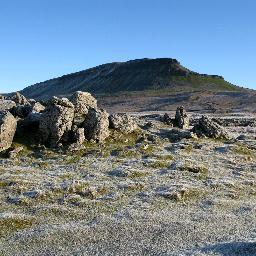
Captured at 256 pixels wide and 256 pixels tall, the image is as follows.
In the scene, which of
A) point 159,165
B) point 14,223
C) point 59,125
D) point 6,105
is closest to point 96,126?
point 59,125

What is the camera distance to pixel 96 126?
209 feet

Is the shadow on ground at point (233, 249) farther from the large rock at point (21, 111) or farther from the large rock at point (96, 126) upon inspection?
the large rock at point (21, 111)

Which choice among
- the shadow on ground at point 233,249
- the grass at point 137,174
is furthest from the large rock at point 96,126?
the shadow on ground at point 233,249

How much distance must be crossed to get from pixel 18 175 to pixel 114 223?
15.2 metres

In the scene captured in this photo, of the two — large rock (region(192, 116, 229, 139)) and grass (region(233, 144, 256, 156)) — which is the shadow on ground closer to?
grass (region(233, 144, 256, 156))

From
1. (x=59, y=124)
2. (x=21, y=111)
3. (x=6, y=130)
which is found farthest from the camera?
(x=21, y=111)

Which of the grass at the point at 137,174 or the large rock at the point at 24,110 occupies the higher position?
the large rock at the point at 24,110

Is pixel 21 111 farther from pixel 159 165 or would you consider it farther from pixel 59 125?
pixel 159 165

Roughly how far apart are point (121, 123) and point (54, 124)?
10630 millimetres

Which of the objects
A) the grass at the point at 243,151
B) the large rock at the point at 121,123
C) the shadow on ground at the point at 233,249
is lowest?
the shadow on ground at the point at 233,249

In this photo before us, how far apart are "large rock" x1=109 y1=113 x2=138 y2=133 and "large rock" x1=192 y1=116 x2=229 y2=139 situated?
1053cm

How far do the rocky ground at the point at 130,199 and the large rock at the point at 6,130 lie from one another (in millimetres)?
1429

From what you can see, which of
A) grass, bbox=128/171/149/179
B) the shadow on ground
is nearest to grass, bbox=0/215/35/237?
the shadow on ground

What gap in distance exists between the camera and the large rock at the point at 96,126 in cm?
6347
